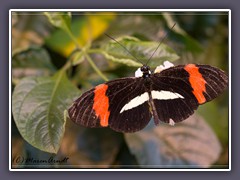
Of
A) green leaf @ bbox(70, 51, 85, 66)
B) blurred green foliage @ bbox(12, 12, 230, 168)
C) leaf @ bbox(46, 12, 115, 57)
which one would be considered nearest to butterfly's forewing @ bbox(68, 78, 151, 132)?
blurred green foliage @ bbox(12, 12, 230, 168)

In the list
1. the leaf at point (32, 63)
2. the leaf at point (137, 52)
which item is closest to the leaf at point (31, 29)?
the leaf at point (32, 63)

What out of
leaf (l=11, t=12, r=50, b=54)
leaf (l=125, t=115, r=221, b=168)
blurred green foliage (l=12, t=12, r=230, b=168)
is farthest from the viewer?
leaf (l=11, t=12, r=50, b=54)

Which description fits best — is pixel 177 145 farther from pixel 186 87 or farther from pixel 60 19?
pixel 60 19

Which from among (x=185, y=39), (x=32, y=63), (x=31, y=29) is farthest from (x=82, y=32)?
(x=185, y=39)

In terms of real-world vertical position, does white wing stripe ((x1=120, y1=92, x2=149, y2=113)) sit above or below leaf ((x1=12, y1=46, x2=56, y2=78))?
below

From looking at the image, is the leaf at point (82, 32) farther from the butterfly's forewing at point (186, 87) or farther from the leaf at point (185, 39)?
the butterfly's forewing at point (186, 87)

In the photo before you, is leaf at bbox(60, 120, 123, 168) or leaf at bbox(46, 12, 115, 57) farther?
leaf at bbox(46, 12, 115, 57)

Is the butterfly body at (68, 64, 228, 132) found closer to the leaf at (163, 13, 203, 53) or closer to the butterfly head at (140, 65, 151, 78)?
the butterfly head at (140, 65, 151, 78)
